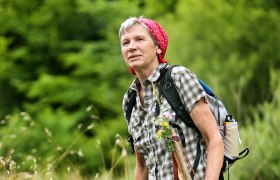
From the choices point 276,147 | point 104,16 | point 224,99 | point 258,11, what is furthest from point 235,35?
point 276,147

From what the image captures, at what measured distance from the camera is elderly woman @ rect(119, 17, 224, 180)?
11.7 ft

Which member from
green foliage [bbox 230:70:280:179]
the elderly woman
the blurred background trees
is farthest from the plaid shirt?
the blurred background trees

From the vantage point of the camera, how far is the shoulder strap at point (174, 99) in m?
3.60

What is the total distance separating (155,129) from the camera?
12.1 ft

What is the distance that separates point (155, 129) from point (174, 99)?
6.5 inches

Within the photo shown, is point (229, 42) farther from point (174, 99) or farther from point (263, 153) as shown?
point (174, 99)

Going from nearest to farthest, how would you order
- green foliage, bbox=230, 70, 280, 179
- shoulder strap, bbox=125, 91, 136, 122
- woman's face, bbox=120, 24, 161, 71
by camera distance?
woman's face, bbox=120, 24, 161, 71, shoulder strap, bbox=125, 91, 136, 122, green foliage, bbox=230, 70, 280, 179

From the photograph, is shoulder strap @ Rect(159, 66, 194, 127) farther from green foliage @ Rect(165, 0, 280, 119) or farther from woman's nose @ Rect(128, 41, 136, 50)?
green foliage @ Rect(165, 0, 280, 119)

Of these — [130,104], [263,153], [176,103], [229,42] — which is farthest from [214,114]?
[229,42]

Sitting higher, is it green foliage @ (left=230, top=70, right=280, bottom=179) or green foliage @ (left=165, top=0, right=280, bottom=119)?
green foliage @ (left=165, top=0, right=280, bottom=119)

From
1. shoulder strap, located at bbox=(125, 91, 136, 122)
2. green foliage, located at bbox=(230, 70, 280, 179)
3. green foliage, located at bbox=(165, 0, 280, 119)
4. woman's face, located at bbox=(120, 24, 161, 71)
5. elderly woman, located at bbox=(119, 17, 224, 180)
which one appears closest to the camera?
elderly woman, located at bbox=(119, 17, 224, 180)

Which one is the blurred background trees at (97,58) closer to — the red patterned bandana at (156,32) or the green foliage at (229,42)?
the green foliage at (229,42)

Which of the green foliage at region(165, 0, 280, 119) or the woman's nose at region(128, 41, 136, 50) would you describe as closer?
the woman's nose at region(128, 41, 136, 50)

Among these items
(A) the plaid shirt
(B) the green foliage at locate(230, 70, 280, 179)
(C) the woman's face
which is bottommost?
(B) the green foliage at locate(230, 70, 280, 179)
